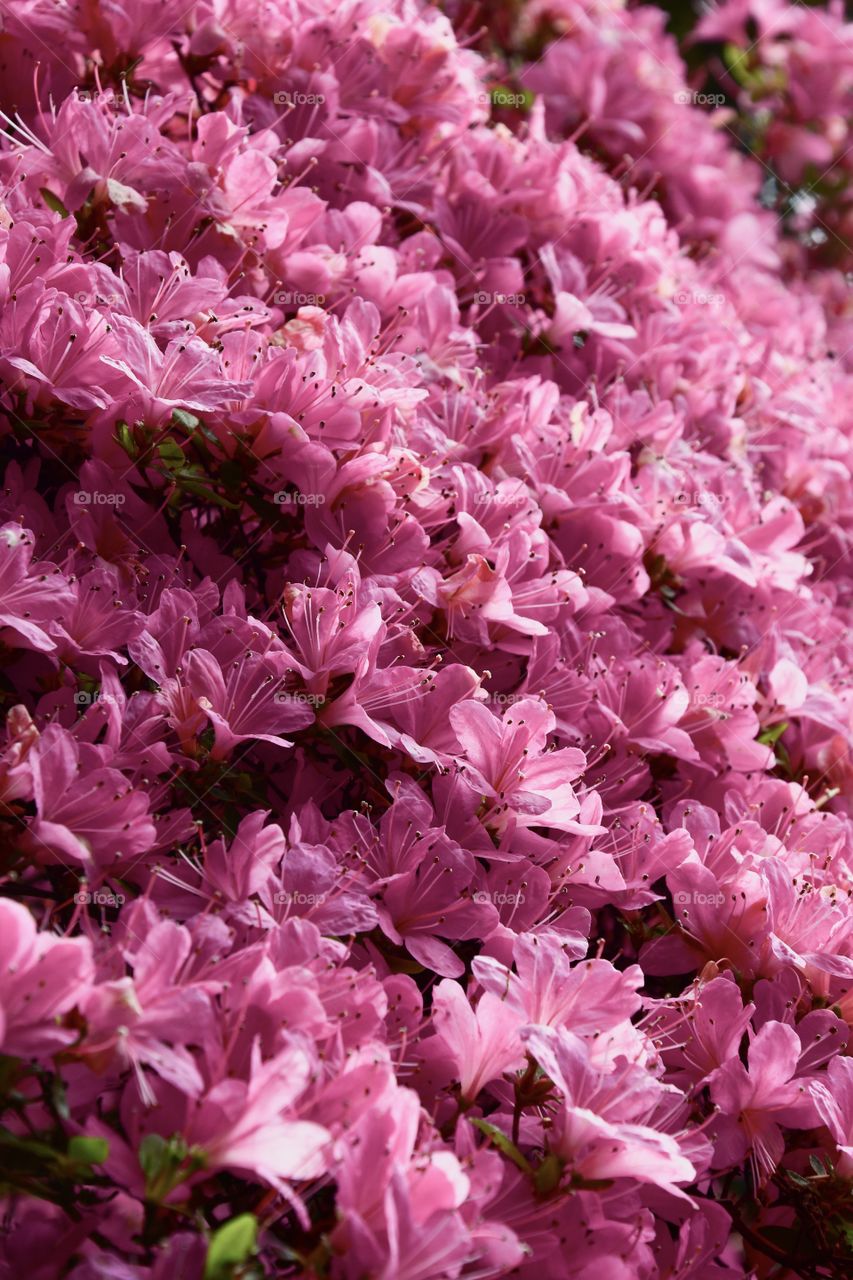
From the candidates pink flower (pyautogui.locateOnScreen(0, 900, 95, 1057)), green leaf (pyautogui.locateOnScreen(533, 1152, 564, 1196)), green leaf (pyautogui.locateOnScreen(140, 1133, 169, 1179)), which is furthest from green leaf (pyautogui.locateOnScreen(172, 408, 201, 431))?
green leaf (pyautogui.locateOnScreen(533, 1152, 564, 1196))

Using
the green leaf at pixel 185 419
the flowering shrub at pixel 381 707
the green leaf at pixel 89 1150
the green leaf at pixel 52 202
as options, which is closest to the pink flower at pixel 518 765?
the flowering shrub at pixel 381 707

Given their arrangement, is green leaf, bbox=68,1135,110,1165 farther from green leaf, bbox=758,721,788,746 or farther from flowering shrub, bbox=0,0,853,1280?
green leaf, bbox=758,721,788,746

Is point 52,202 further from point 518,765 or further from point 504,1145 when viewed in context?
point 504,1145

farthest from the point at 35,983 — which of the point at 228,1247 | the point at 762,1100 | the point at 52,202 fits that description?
the point at 52,202

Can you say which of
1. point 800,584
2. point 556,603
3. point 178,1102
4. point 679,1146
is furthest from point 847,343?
point 178,1102

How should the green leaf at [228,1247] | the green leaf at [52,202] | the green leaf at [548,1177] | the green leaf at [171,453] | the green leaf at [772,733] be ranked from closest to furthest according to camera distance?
the green leaf at [228,1247]
the green leaf at [548,1177]
the green leaf at [171,453]
the green leaf at [52,202]
the green leaf at [772,733]

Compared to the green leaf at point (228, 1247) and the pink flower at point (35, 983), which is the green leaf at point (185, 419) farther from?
the green leaf at point (228, 1247)

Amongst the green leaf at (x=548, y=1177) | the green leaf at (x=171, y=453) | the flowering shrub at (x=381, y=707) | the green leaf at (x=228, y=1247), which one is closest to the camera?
the green leaf at (x=228, y=1247)
